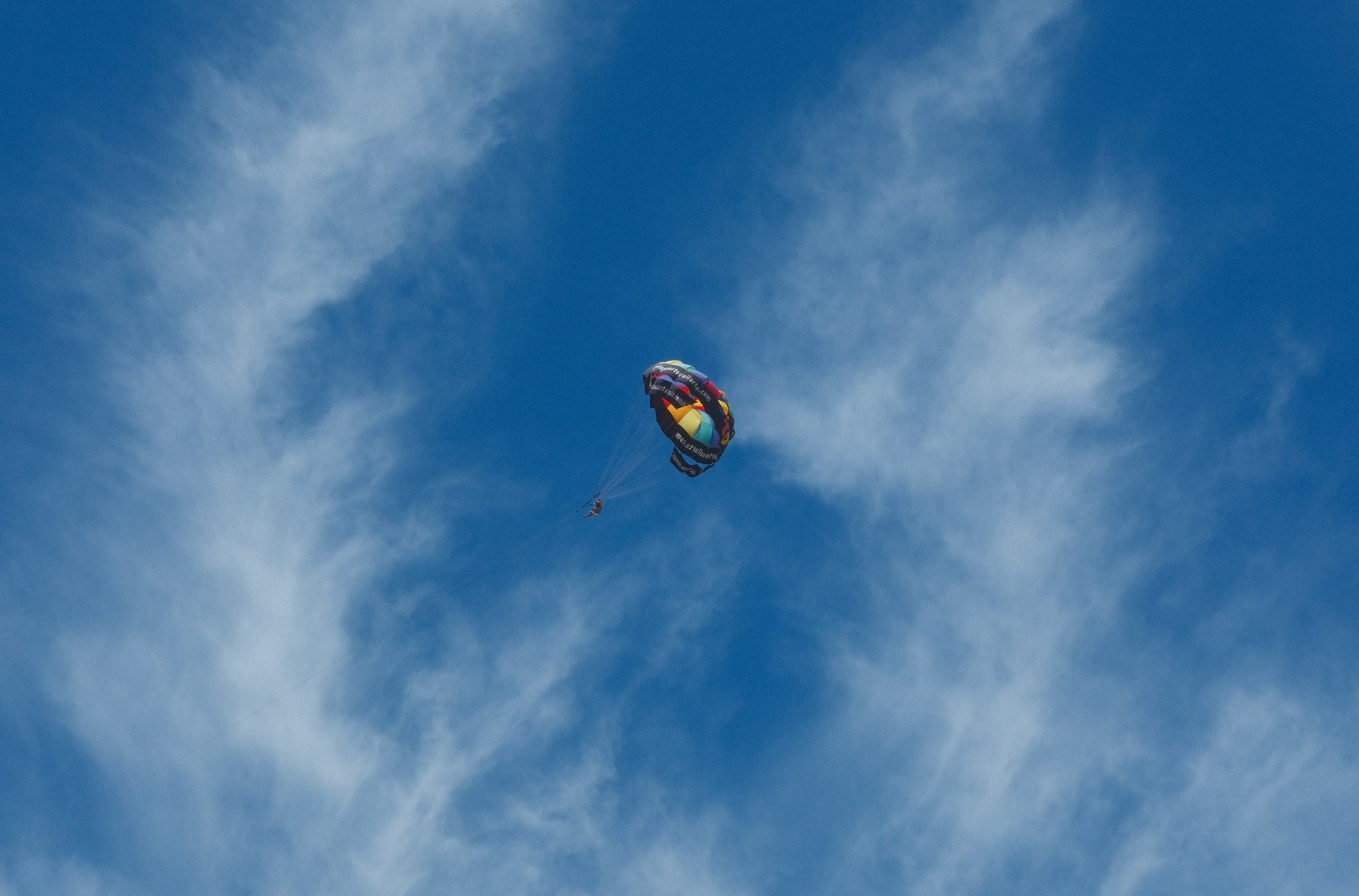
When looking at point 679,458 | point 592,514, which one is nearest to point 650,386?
point 679,458

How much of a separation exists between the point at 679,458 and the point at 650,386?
4.44 meters

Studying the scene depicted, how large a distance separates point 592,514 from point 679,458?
6.07m

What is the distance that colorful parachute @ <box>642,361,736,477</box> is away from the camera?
59250 mm

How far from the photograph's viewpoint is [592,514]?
58.0 metres

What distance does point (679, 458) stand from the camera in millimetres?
60094

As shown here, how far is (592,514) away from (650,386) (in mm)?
8148

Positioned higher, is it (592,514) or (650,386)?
(650,386)

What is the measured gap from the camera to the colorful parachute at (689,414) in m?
59.2

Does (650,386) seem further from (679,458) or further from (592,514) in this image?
(592,514)

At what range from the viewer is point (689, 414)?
2339 inches
